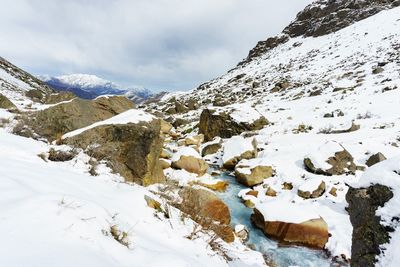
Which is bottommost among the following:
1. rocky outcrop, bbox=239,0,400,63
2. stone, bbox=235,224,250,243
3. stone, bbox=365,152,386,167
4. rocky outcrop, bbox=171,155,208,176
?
stone, bbox=235,224,250,243

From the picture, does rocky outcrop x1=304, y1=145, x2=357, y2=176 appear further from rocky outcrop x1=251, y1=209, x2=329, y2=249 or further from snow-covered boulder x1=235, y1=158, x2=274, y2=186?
rocky outcrop x1=251, y1=209, x2=329, y2=249

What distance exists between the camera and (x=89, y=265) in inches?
83.9

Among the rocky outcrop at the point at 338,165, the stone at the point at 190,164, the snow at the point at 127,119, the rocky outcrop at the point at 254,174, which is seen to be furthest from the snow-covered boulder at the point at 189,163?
the rocky outcrop at the point at 338,165

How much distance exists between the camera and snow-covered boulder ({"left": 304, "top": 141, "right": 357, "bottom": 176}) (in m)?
11.7

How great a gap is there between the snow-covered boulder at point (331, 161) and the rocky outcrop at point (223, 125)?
24.5ft

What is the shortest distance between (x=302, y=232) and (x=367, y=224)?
4.75 meters

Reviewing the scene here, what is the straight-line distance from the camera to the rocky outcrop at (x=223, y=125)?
19.8m

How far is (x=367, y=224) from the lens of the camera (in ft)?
12.4

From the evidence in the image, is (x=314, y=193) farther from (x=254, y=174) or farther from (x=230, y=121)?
(x=230, y=121)

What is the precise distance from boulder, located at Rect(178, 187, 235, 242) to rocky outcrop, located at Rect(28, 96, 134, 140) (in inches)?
192

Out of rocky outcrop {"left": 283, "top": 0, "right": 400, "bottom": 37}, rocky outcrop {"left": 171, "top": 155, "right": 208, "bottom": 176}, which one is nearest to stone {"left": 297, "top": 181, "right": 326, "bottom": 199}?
rocky outcrop {"left": 171, "top": 155, "right": 208, "bottom": 176}

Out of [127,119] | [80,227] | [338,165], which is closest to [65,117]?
[127,119]

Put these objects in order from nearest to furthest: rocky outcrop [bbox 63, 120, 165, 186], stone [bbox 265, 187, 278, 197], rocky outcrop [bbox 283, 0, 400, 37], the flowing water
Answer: the flowing water → rocky outcrop [bbox 63, 120, 165, 186] → stone [bbox 265, 187, 278, 197] → rocky outcrop [bbox 283, 0, 400, 37]

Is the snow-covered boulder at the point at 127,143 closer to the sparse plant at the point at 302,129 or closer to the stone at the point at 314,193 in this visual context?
the stone at the point at 314,193
